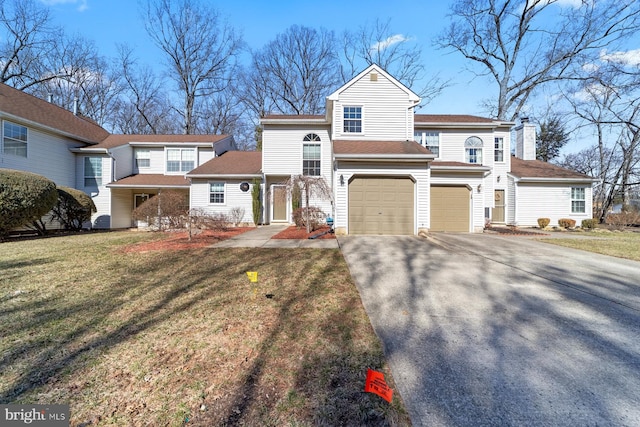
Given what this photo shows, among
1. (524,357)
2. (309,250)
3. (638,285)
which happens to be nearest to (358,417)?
(524,357)

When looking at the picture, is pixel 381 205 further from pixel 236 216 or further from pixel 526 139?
pixel 526 139

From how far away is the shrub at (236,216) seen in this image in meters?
15.2

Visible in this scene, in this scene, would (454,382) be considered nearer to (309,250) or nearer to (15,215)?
(309,250)

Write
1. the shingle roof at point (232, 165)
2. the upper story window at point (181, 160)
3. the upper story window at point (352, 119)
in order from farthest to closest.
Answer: the upper story window at point (181, 160)
the shingle roof at point (232, 165)
the upper story window at point (352, 119)

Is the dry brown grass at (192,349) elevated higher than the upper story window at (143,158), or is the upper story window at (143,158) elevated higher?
the upper story window at (143,158)

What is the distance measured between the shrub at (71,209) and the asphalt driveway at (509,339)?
567 inches

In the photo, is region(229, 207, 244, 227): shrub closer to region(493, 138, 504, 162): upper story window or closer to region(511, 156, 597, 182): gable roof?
Answer: region(493, 138, 504, 162): upper story window

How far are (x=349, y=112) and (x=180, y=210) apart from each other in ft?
29.8

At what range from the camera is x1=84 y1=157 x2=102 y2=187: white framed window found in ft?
52.3

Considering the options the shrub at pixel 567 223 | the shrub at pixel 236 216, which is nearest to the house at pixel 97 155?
the shrub at pixel 236 216

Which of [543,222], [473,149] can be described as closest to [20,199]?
[473,149]

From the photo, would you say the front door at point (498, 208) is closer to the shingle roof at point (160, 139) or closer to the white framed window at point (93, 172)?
the shingle roof at point (160, 139)

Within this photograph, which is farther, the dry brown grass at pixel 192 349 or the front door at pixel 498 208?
the front door at pixel 498 208

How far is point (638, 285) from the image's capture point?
5.05 meters
